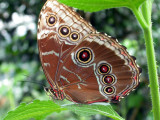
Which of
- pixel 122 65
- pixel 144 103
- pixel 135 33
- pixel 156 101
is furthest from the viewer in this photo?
pixel 135 33

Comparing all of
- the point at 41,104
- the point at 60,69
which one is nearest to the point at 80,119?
the point at 60,69

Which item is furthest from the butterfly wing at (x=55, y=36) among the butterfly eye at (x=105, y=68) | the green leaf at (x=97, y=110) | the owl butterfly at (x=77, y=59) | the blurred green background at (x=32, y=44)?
the blurred green background at (x=32, y=44)

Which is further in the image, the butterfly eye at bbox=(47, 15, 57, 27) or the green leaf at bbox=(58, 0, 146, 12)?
the butterfly eye at bbox=(47, 15, 57, 27)

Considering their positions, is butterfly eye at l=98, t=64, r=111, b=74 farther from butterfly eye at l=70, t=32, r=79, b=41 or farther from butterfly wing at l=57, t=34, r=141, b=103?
butterfly eye at l=70, t=32, r=79, b=41

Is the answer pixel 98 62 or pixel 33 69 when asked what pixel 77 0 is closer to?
pixel 98 62

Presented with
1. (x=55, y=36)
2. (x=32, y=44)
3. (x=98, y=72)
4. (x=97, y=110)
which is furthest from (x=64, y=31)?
(x=32, y=44)

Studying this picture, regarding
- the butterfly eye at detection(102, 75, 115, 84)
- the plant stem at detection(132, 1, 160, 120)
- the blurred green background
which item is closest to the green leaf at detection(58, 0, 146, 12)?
the plant stem at detection(132, 1, 160, 120)

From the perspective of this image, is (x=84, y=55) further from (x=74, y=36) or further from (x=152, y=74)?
(x=152, y=74)

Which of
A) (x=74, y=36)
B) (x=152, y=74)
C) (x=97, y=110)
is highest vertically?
(x=74, y=36)
